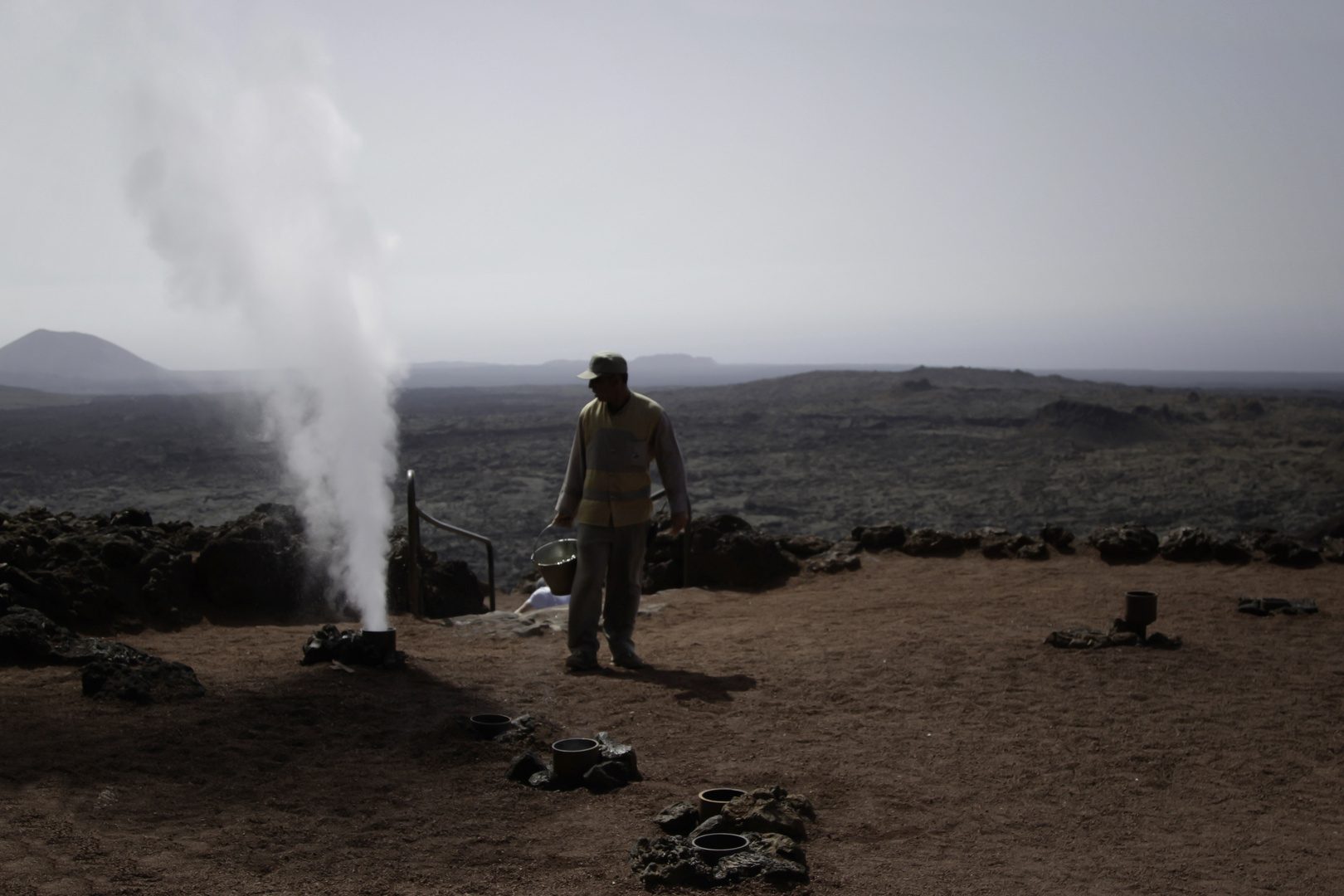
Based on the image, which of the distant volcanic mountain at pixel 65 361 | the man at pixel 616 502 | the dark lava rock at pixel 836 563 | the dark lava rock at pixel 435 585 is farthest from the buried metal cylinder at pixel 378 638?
the distant volcanic mountain at pixel 65 361

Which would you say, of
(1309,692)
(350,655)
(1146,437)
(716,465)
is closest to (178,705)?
(350,655)

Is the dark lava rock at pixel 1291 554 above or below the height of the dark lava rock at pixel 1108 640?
above

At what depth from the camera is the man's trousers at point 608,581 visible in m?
6.23

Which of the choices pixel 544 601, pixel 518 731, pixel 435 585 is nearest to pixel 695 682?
pixel 518 731

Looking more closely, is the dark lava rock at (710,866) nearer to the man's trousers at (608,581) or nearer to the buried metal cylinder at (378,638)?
the man's trousers at (608,581)

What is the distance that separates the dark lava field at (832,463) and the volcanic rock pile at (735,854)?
14.1 meters

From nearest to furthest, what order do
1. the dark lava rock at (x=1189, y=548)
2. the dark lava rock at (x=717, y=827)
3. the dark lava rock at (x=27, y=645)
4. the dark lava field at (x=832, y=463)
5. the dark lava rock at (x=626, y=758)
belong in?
the dark lava rock at (x=717, y=827) → the dark lava rock at (x=626, y=758) → the dark lava rock at (x=27, y=645) → the dark lava rock at (x=1189, y=548) → the dark lava field at (x=832, y=463)

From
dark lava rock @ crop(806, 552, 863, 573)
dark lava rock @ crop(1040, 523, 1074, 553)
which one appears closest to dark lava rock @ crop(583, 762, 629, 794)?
dark lava rock @ crop(806, 552, 863, 573)

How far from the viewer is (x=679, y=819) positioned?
364 centimetres

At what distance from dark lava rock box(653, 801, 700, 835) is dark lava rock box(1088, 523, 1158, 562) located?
7.40 m

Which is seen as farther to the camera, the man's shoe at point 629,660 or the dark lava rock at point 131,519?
the dark lava rock at point 131,519

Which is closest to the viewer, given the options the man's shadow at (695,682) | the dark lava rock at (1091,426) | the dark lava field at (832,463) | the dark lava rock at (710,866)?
the dark lava rock at (710,866)

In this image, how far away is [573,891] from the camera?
3119 mm

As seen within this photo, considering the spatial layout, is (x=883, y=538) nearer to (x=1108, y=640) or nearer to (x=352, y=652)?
(x=1108, y=640)
